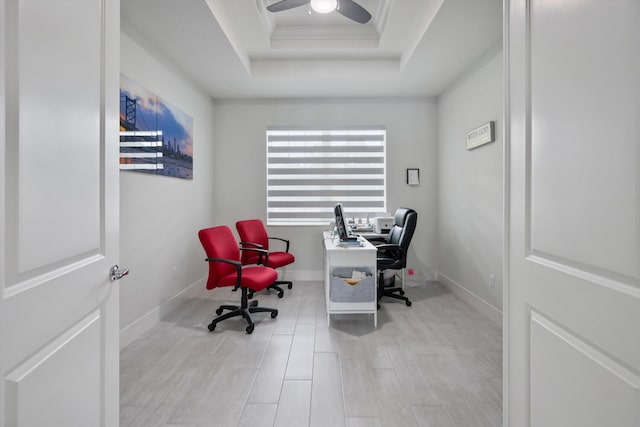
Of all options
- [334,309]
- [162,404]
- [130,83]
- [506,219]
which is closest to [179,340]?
[162,404]

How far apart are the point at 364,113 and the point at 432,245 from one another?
86.9 inches

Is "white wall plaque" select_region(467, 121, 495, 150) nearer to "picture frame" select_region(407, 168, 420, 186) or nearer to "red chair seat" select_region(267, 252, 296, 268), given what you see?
"picture frame" select_region(407, 168, 420, 186)

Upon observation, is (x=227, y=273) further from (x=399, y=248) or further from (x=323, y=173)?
(x=323, y=173)

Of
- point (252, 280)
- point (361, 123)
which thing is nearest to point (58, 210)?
point (252, 280)

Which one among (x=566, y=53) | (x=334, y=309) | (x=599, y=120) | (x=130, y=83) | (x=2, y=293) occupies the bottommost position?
(x=334, y=309)

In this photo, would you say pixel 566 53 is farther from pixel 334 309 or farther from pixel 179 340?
pixel 179 340

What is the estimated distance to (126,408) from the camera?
5.88ft

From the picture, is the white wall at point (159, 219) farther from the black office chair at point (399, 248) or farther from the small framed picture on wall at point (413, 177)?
the small framed picture on wall at point (413, 177)

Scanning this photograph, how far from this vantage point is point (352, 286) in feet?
9.57

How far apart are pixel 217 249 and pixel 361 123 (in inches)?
112

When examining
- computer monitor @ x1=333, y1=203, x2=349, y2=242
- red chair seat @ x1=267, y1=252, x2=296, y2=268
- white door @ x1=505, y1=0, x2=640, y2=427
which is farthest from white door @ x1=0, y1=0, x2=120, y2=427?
red chair seat @ x1=267, y1=252, x2=296, y2=268

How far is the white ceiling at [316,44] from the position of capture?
2633mm

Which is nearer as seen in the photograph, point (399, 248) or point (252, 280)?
point (252, 280)

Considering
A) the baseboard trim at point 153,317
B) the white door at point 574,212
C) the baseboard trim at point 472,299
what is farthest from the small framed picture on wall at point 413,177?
the white door at point 574,212
